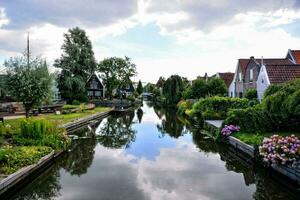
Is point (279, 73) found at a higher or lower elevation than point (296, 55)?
lower

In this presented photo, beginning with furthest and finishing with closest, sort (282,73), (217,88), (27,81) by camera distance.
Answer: (217,88), (282,73), (27,81)

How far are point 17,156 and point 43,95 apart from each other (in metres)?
8.49

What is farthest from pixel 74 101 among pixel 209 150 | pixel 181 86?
pixel 209 150

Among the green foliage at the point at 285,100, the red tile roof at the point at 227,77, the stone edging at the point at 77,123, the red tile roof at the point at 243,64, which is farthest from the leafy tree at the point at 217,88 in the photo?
the green foliage at the point at 285,100

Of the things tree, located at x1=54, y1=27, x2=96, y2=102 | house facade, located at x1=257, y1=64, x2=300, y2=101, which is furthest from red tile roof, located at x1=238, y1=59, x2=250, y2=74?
tree, located at x1=54, y1=27, x2=96, y2=102

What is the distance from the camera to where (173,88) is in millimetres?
52312

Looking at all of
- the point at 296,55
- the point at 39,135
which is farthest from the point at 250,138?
the point at 296,55

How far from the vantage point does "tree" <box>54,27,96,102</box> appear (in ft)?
150

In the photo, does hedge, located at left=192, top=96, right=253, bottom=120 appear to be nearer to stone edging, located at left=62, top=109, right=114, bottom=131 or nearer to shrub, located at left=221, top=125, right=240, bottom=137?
shrub, located at left=221, top=125, right=240, bottom=137

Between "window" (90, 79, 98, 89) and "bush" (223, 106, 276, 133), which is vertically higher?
"window" (90, 79, 98, 89)

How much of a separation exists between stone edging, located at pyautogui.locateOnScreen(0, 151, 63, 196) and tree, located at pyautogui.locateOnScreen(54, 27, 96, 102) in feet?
114

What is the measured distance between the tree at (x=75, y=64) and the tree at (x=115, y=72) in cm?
1505

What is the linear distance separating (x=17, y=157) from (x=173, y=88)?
43.7 m

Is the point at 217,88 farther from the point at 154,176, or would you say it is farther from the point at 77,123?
the point at 154,176
